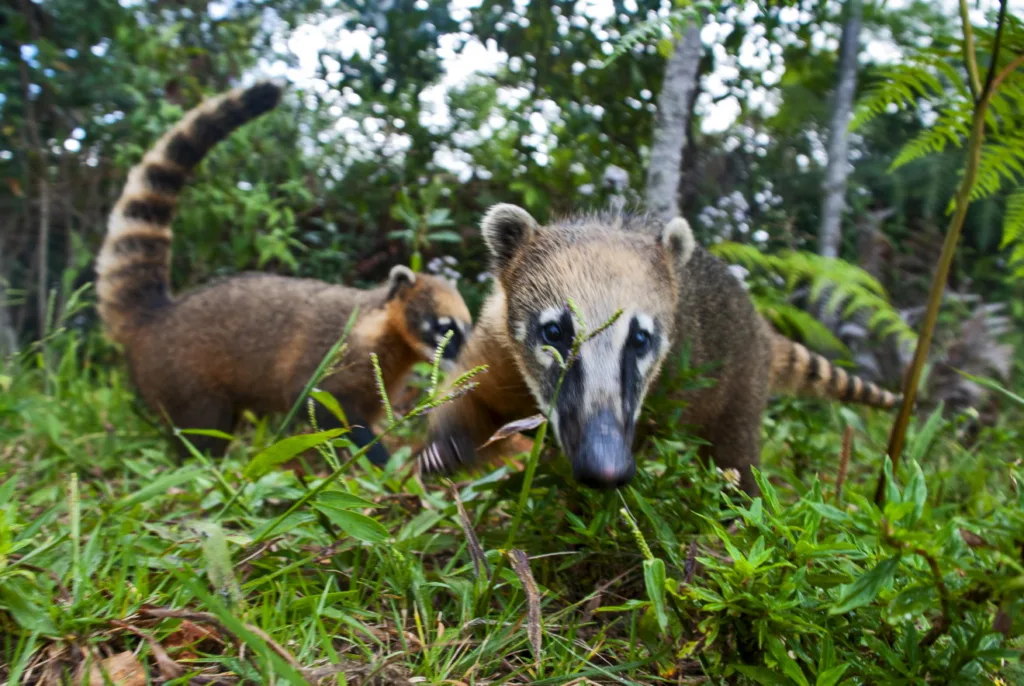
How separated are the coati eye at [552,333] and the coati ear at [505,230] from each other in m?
0.47

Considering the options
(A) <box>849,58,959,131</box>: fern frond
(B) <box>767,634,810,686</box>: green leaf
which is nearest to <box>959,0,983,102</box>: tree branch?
(A) <box>849,58,959,131</box>: fern frond

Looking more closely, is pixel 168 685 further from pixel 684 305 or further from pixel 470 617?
pixel 684 305

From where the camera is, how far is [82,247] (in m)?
4.87

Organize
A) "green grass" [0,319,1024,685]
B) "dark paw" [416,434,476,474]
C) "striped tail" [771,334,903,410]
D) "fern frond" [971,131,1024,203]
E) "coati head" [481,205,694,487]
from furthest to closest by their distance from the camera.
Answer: "striped tail" [771,334,903,410] → "dark paw" [416,434,476,474] → "fern frond" [971,131,1024,203] → "coati head" [481,205,694,487] → "green grass" [0,319,1024,685]

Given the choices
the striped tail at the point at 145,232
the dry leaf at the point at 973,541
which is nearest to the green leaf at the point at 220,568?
the dry leaf at the point at 973,541

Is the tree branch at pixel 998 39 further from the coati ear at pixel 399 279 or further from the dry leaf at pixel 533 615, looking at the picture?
the coati ear at pixel 399 279

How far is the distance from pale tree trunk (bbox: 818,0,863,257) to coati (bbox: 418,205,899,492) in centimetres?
260

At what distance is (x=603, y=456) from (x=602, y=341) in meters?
0.40

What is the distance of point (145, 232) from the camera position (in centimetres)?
430

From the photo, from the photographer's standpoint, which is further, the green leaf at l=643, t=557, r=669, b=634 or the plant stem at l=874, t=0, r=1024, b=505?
the plant stem at l=874, t=0, r=1024, b=505

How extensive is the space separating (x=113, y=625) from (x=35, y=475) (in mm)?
1882

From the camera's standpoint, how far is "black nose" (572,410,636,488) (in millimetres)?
1654

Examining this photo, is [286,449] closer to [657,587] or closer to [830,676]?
[657,587]

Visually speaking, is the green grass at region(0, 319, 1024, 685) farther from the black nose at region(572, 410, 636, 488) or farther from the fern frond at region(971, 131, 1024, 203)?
the fern frond at region(971, 131, 1024, 203)
